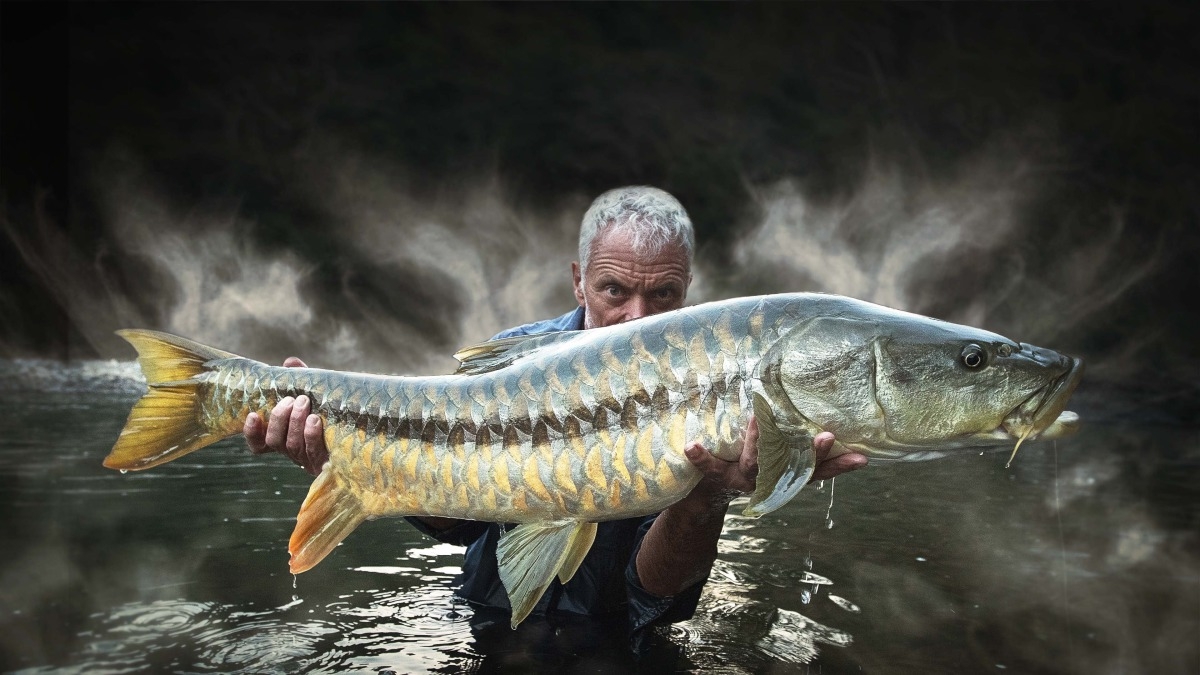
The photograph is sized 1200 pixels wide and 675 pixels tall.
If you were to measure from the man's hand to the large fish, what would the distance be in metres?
0.04

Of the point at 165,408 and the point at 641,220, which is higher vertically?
the point at 641,220

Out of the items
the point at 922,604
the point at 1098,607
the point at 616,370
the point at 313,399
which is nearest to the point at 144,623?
the point at 313,399

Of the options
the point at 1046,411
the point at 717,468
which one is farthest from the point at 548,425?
the point at 1046,411

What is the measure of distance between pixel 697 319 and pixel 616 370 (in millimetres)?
275

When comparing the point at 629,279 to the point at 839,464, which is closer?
the point at 839,464

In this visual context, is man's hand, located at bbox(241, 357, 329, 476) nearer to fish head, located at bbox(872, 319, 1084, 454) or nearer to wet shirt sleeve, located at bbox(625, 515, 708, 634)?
wet shirt sleeve, located at bbox(625, 515, 708, 634)

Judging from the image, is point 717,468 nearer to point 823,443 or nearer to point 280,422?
Answer: point 823,443

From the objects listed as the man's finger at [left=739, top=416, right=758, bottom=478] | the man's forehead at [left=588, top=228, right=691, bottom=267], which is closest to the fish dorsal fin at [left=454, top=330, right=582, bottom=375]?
the man's finger at [left=739, top=416, right=758, bottom=478]

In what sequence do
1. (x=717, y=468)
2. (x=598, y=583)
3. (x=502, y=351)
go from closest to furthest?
1. (x=717, y=468)
2. (x=502, y=351)
3. (x=598, y=583)

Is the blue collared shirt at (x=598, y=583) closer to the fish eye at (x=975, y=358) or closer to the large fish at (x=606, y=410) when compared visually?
the large fish at (x=606, y=410)

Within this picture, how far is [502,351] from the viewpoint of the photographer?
119 inches

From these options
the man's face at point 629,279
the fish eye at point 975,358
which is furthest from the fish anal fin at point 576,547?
the man's face at point 629,279

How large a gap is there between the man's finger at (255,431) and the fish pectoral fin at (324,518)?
0.85 feet

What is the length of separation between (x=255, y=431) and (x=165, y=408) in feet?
1.03
